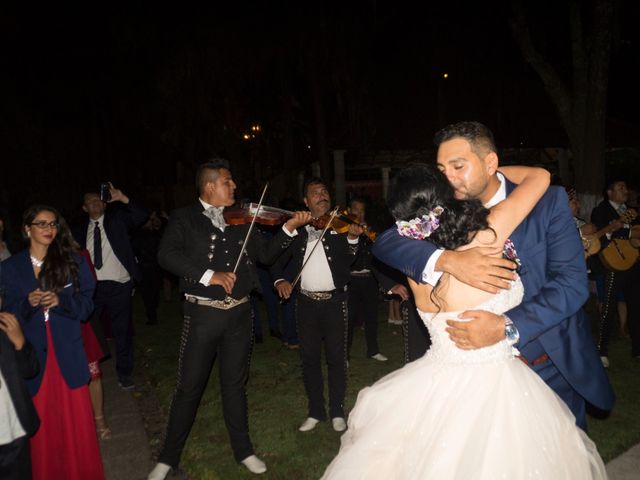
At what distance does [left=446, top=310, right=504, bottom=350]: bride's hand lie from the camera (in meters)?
2.39

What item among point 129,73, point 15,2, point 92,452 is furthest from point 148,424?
point 15,2

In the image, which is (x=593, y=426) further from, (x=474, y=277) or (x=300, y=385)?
(x=474, y=277)

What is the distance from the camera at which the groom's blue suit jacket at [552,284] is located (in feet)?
8.19

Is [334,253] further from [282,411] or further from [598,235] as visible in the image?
[598,235]

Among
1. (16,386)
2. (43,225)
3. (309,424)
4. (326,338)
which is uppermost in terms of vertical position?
(43,225)

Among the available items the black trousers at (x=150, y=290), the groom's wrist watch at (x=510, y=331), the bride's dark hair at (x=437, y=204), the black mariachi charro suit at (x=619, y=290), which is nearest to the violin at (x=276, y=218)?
the bride's dark hair at (x=437, y=204)

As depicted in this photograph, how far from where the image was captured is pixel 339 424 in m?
4.99

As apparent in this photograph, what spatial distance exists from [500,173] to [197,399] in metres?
2.91

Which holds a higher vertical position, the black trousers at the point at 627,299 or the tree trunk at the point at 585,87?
the tree trunk at the point at 585,87

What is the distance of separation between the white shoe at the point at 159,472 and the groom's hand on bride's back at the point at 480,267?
305cm

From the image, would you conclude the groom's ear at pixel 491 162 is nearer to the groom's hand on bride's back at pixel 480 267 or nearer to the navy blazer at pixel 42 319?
the groom's hand on bride's back at pixel 480 267

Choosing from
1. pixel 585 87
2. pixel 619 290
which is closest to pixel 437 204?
pixel 619 290

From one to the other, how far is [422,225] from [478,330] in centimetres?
56

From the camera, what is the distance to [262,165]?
23.1m
